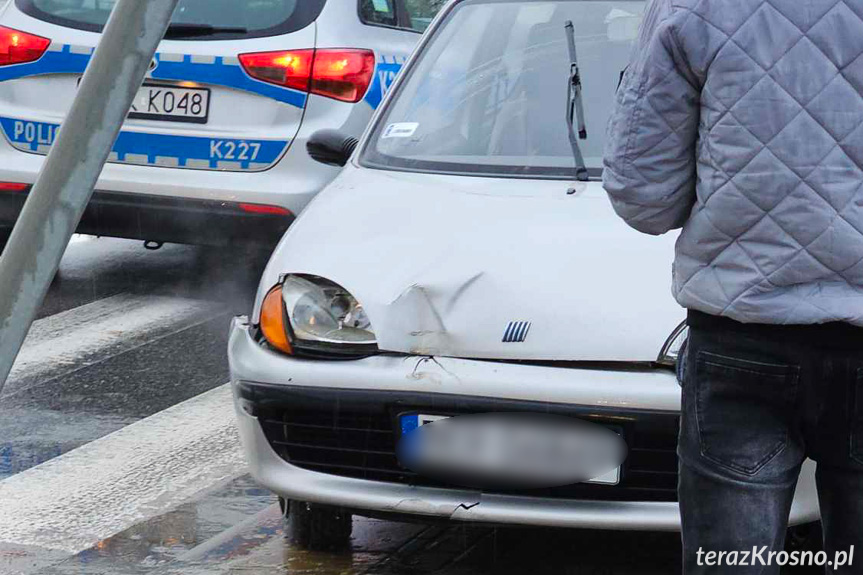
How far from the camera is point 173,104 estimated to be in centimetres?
655

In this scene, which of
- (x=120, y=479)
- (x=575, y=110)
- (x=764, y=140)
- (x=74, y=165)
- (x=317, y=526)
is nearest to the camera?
(x=74, y=165)

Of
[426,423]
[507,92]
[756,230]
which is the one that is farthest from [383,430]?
[507,92]

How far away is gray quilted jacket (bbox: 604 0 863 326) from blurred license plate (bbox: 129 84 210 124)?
4245 millimetres

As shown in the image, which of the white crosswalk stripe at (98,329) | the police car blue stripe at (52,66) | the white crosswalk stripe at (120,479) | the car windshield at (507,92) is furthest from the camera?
the police car blue stripe at (52,66)

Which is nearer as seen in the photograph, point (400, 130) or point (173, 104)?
point (400, 130)

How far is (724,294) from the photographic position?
245 centimetres

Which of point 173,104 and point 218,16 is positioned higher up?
point 218,16

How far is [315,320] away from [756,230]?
5.18ft

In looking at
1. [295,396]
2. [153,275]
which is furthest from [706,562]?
[153,275]

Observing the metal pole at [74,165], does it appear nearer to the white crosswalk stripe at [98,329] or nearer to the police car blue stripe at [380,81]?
the white crosswalk stripe at [98,329]

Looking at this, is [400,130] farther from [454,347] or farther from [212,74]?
[212,74]

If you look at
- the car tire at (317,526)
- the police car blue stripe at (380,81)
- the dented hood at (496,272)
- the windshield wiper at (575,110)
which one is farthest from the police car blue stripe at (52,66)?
the car tire at (317,526)

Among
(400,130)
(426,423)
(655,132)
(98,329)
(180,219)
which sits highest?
(655,132)

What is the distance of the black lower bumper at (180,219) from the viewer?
6496 mm
